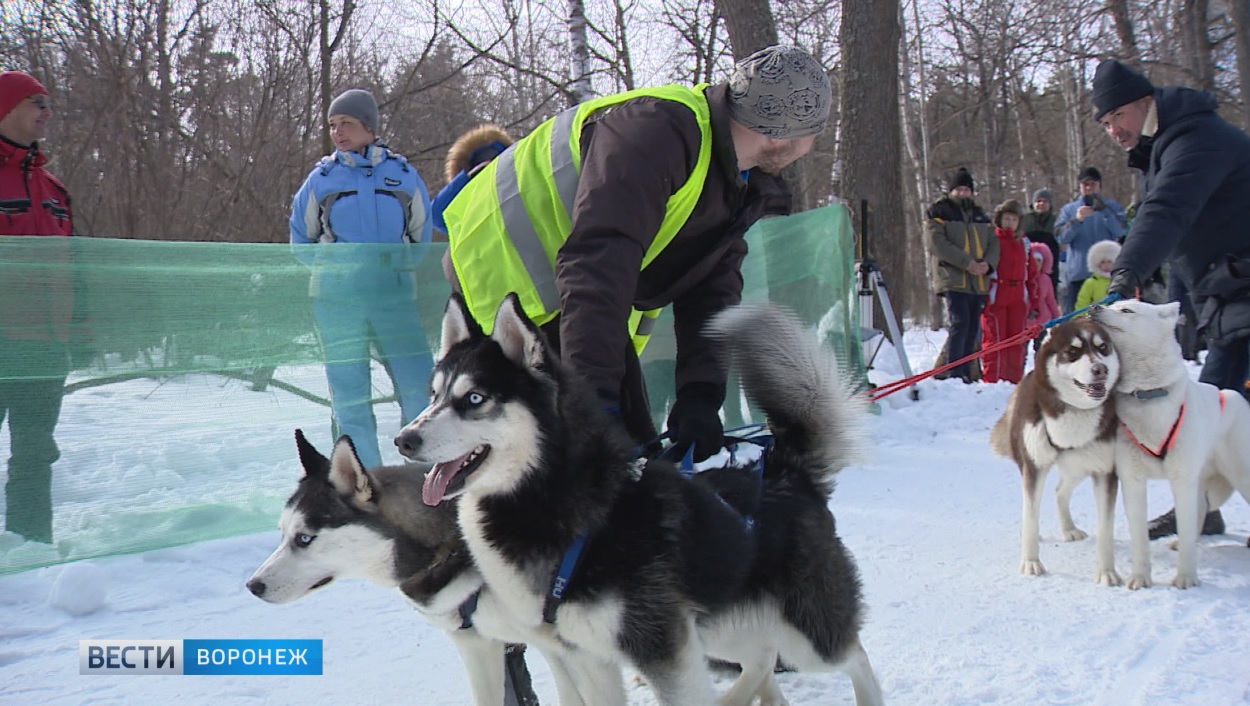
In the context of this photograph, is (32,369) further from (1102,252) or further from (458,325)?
(1102,252)

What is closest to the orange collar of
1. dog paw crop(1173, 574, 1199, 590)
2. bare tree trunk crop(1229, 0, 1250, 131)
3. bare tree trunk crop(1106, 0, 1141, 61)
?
dog paw crop(1173, 574, 1199, 590)

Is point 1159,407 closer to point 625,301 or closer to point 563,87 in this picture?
point 625,301

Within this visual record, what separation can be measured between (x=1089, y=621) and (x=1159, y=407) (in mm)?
1010

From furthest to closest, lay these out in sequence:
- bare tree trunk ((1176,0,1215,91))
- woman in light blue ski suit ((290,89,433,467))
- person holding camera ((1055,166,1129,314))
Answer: bare tree trunk ((1176,0,1215,91)), person holding camera ((1055,166,1129,314)), woman in light blue ski suit ((290,89,433,467))

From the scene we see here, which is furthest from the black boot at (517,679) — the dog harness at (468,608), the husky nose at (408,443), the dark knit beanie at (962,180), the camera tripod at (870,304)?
the dark knit beanie at (962,180)

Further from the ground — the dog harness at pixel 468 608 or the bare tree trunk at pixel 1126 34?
the bare tree trunk at pixel 1126 34

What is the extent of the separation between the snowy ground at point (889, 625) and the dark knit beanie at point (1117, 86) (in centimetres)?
197

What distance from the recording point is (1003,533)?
4.22 meters

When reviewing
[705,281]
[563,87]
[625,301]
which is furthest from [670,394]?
[563,87]

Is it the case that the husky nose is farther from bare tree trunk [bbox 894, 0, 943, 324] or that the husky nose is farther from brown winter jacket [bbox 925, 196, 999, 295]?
bare tree trunk [bbox 894, 0, 943, 324]

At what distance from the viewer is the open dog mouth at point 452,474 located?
5.83ft

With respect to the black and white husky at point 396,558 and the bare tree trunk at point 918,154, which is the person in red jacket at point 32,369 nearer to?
the black and white husky at point 396,558

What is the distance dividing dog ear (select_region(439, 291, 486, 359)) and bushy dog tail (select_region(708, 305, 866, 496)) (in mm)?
680

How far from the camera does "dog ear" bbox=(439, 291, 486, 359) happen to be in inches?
77.6
